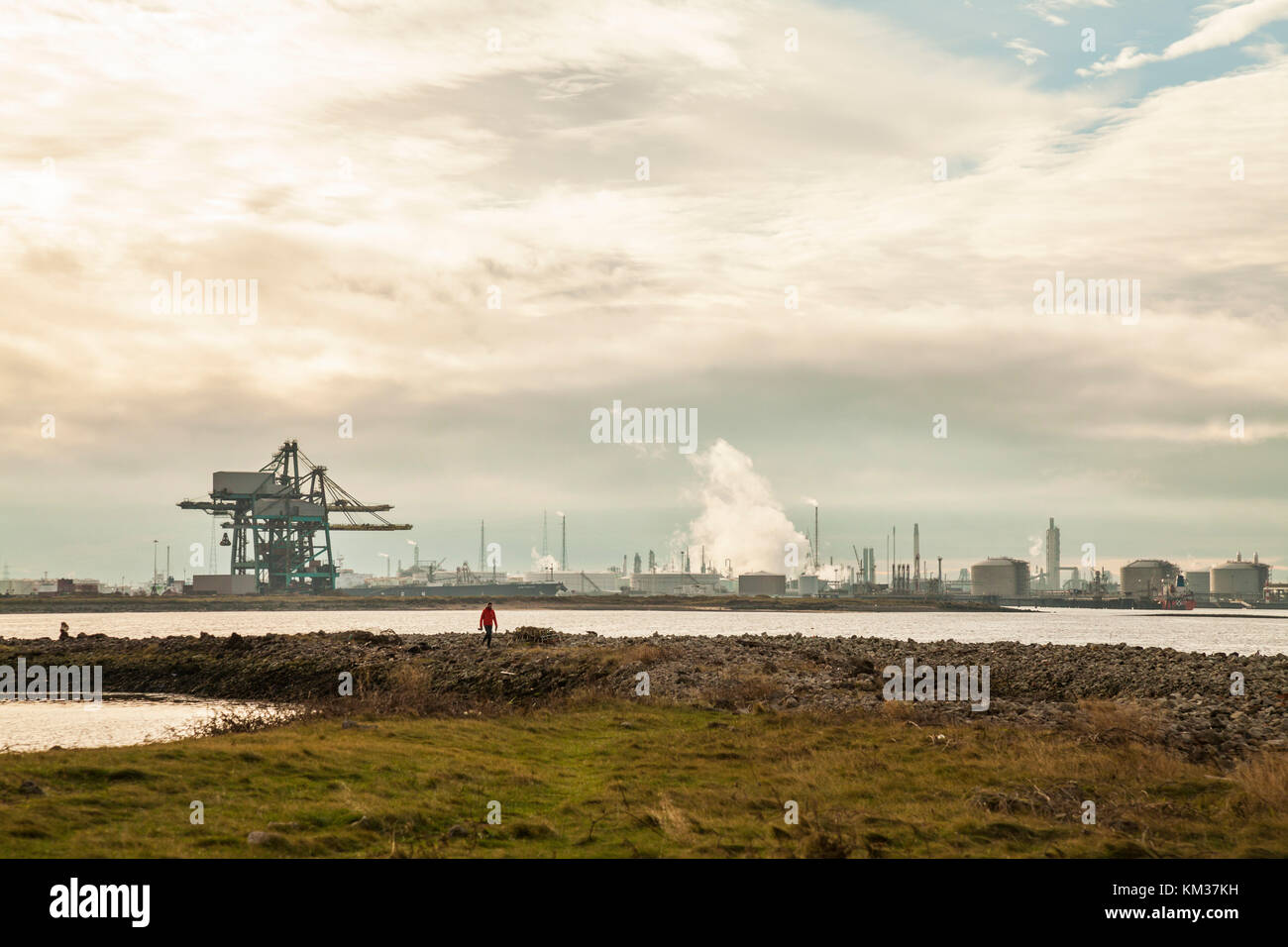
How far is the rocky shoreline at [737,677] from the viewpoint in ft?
81.7

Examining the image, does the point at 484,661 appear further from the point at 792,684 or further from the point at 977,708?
the point at 977,708

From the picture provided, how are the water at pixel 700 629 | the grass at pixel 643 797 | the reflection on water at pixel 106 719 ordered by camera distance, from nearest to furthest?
1. the grass at pixel 643 797
2. the reflection on water at pixel 106 719
3. the water at pixel 700 629

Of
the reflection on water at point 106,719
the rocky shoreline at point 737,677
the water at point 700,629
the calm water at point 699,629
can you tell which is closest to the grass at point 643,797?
the rocky shoreline at point 737,677

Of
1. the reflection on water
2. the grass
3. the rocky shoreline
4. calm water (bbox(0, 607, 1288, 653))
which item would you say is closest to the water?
calm water (bbox(0, 607, 1288, 653))

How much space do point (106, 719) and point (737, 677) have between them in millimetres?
19946

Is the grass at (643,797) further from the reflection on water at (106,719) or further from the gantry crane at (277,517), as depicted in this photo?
the gantry crane at (277,517)

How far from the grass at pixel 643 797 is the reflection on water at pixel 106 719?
7.36 m

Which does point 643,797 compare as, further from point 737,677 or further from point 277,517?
point 277,517
